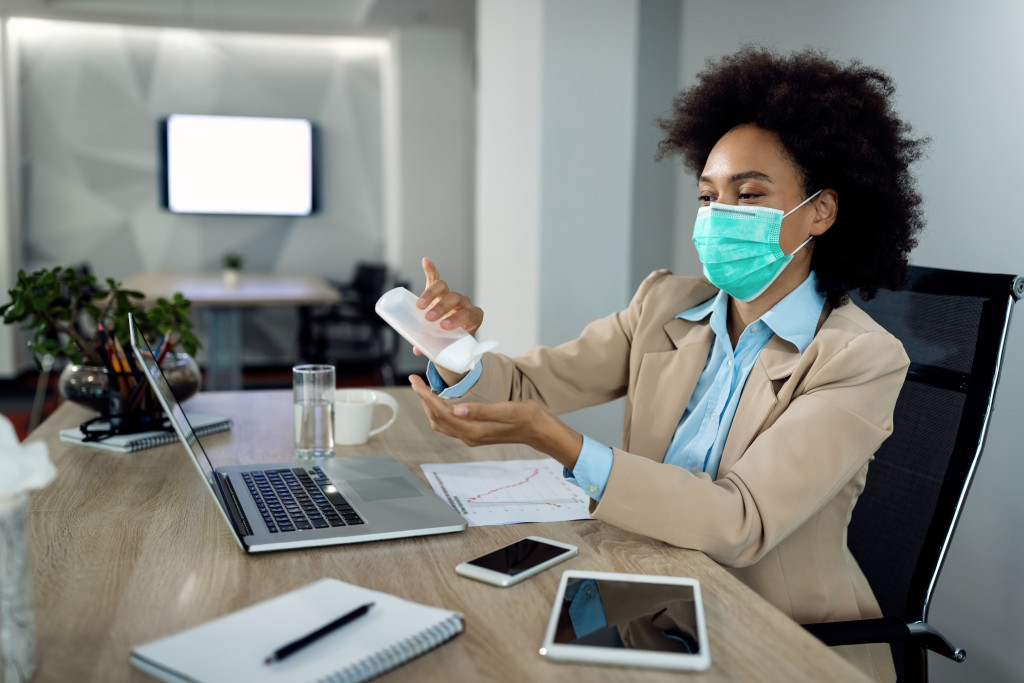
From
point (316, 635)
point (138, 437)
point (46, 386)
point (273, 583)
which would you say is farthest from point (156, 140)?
point (316, 635)

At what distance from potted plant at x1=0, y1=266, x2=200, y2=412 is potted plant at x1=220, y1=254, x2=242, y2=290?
365 centimetres

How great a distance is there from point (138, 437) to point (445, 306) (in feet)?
2.31

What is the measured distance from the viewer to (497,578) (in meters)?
0.90

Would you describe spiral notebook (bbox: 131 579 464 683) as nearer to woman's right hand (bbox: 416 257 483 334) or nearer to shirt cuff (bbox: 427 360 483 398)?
woman's right hand (bbox: 416 257 483 334)

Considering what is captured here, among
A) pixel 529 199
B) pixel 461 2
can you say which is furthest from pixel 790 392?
pixel 461 2

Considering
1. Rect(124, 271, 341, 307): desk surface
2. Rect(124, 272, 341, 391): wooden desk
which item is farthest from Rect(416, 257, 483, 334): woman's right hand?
Rect(124, 272, 341, 391): wooden desk

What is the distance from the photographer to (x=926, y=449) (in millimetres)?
1255

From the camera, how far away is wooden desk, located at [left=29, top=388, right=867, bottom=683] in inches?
28.9

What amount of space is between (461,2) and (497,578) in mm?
5378

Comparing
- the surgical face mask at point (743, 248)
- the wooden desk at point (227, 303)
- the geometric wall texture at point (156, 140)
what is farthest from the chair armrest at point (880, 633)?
the geometric wall texture at point (156, 140)

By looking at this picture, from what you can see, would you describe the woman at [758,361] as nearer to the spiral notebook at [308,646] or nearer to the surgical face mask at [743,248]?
the surgical face mask at [743,248]

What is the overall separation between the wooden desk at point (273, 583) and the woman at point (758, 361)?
4.1 inches

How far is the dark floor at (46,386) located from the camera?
206 inches

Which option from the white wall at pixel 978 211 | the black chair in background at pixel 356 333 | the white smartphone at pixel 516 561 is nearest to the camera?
the white smartphone at pixel 516 561
